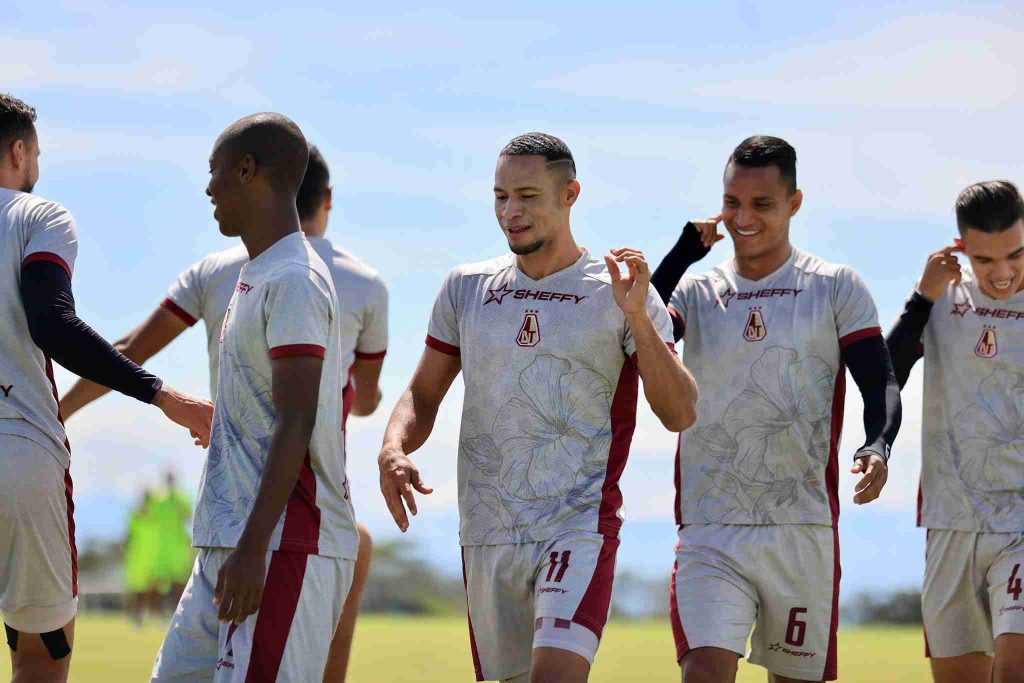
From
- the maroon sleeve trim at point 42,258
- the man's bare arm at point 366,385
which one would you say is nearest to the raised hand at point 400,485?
the maroon sleeve trim at point 42,258

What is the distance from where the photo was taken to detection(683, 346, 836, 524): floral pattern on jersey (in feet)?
22.0

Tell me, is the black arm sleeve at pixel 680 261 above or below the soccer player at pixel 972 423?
above

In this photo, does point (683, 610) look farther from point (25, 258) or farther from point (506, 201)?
point (25, 258)

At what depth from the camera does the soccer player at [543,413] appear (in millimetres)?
5508

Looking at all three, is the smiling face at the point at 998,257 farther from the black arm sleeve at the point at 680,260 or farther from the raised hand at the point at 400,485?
the raised hand at the point at 400,485

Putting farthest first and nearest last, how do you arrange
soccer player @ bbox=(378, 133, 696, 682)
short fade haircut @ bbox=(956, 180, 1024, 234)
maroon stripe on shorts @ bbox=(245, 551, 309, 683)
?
Result: short fade haircut @ bbox=(956, 180, 1024, 234) → soccer player @ bbox=(378, 133, 696, 682) → maroon stripe on shorts @ bbox=(245, 551, 309, 683)

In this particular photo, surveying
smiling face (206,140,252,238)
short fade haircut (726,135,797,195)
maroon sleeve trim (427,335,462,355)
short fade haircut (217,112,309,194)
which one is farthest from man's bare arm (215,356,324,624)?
short fade haircut (726,135,797,195)

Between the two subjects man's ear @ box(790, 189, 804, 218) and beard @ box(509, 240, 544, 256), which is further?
man's ear @ box(790, 189, 804, 218)

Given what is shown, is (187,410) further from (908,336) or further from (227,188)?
(908,336)

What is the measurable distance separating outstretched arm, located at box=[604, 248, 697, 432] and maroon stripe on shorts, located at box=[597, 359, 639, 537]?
199 mm

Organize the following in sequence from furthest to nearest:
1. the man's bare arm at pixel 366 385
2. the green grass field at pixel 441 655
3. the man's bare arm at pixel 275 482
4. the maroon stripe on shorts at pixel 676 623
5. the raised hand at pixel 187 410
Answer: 1. the green grass field at pixel 441 655
2. the man's bare arm at pixel 366 385
3. the maroon stripe on shorts at pixel 676 623
4. the raised hand at pixel 187 410
5. the man's bare arm at pixel 275 482

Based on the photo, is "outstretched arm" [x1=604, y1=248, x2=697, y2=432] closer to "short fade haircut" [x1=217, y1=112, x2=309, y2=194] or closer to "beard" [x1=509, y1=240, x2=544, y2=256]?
"beard" [x1=509, y1=240, x2=544, y2=256]

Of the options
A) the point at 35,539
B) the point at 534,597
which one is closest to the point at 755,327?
the point at 534,597

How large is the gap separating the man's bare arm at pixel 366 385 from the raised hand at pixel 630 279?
299 cm
